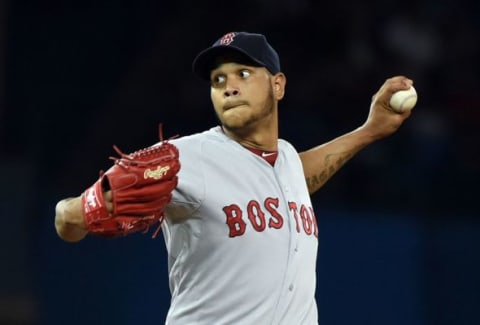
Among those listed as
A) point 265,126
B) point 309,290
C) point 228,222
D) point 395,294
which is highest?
point 265,126

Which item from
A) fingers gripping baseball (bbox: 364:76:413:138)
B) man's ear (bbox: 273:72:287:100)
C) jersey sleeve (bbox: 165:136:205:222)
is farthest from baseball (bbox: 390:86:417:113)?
jersey sleeve (bbox: 165:136:205:222)

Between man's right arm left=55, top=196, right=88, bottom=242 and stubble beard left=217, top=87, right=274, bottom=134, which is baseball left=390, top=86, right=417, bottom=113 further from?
man's right arm left=55, top=196, right=88, bottom=242

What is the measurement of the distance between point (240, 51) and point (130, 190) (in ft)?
2.18

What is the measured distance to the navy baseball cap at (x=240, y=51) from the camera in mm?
2523

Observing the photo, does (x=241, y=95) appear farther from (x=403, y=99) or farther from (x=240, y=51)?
(x=403, y=99)

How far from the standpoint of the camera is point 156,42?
5531mm

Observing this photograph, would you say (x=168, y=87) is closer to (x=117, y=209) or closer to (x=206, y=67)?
(x=206, y=67)

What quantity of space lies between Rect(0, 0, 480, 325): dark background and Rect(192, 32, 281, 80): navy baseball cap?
→ 1934 mm

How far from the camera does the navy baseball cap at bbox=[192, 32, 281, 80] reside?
2.52 metres

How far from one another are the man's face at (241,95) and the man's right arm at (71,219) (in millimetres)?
599

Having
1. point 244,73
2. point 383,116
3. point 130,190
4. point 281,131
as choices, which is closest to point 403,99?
point 383,116
